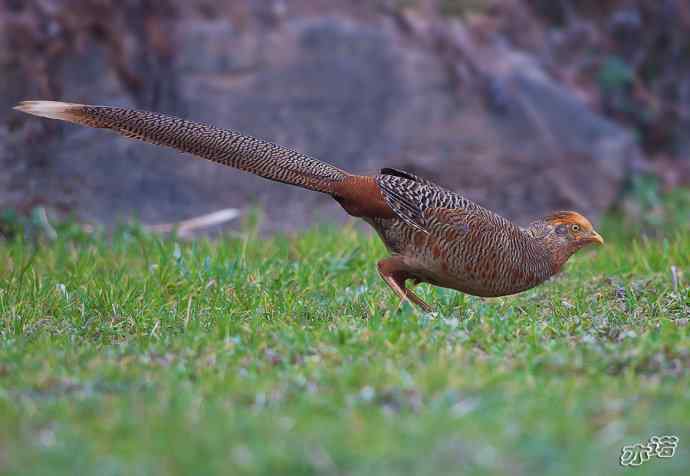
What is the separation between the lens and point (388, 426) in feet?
12.0

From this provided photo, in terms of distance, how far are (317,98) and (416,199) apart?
15.3 ft

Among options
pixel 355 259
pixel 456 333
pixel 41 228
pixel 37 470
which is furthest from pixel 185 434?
pixel 41 228

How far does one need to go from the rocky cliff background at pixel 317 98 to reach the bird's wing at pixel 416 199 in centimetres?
398

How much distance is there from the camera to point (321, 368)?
177 inches

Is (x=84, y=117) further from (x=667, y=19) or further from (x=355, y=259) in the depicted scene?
(x=667, y=19)

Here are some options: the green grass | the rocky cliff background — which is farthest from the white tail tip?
the rocky cliff background

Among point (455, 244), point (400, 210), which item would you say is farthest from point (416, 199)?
point (455, 244)

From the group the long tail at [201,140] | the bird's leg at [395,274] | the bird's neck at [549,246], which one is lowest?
the bird's leg at [395,274]

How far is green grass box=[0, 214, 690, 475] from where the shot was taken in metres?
3.40

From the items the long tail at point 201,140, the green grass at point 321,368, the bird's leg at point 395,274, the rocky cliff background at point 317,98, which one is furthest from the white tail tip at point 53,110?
the rocky cliff background at point 317,98

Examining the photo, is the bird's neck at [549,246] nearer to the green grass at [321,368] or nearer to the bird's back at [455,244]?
the bird's back at [455,244]

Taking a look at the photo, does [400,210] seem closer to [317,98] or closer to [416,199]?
[416,199]

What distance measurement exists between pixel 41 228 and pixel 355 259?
3055 mm

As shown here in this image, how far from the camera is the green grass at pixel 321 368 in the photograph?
3400mm
